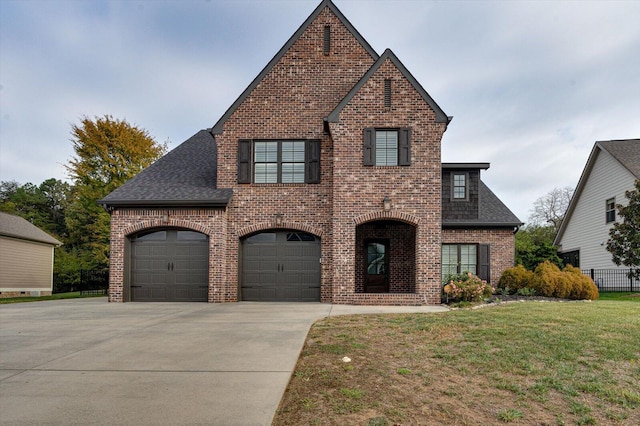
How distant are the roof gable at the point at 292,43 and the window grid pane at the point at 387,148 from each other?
3.06 meters

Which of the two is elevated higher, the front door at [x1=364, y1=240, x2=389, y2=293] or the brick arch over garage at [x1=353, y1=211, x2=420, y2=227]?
the brick arch over garage at [x1=353, y1=211, x2=420, y2=227]

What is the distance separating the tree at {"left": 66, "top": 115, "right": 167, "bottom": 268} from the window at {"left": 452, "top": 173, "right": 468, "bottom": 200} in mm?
22042

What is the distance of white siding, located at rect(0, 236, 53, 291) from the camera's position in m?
24.7

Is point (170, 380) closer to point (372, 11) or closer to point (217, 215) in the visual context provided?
point (217, 215)

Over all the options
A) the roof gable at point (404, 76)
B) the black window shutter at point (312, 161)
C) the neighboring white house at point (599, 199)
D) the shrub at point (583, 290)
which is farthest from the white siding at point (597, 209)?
the black window shutter at point (312, 161)

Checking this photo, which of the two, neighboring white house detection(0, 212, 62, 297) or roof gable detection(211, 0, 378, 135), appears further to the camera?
neighboring white house detection(0, 212, 62, 297)

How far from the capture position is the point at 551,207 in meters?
44.7

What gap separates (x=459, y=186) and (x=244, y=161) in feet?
30.0

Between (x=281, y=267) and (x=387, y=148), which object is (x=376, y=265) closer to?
(x=281, y=267)

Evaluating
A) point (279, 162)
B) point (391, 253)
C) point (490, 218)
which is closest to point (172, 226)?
point (279, 162)

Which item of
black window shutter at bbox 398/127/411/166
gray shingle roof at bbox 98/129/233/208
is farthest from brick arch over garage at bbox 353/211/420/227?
gray shingle roof at bbox 98/129/233/208

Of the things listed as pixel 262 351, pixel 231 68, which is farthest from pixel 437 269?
pixel 231 68

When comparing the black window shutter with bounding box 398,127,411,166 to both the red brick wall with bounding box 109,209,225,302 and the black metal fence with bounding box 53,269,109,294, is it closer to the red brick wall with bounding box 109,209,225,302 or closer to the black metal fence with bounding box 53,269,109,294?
the red brick wall with bounding box 109,209,225,302

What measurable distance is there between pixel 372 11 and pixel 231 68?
8.57 meters
